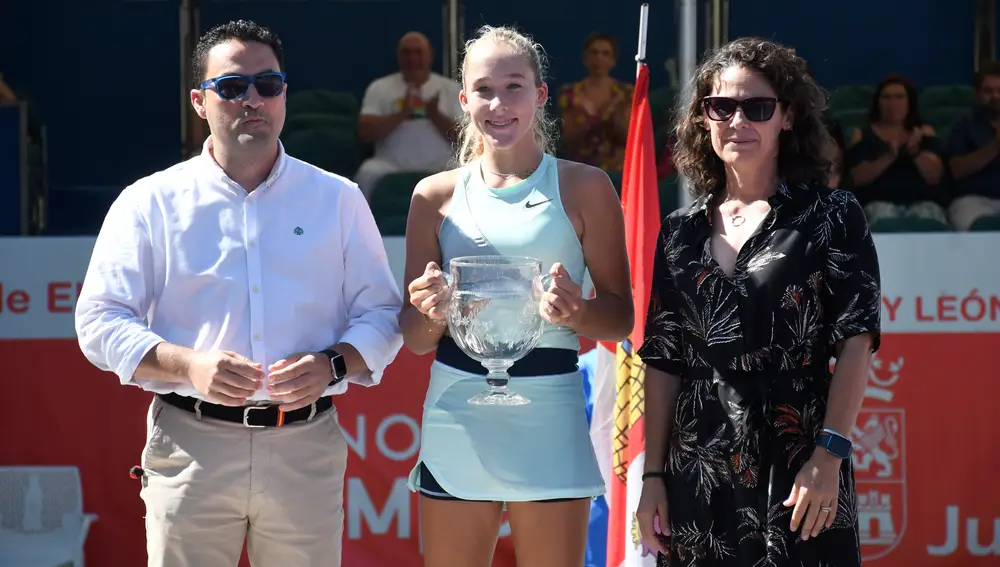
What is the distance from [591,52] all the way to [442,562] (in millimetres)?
3317

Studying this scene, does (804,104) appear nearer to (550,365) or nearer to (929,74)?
(550,365)

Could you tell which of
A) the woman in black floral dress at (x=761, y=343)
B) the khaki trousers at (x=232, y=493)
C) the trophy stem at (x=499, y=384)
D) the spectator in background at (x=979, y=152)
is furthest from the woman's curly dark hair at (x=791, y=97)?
the spectator in background at (x=979, y=152)

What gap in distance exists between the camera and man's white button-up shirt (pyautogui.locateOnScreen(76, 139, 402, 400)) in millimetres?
2461

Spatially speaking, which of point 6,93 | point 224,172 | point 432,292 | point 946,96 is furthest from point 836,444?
point 6,93

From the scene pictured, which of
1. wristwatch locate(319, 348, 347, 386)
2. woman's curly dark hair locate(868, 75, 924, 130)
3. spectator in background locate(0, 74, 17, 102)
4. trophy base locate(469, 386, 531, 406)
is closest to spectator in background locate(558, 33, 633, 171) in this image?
woman's curly dark hair locate(868, 75, 924, 130)

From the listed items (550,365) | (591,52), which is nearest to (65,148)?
(591,52)

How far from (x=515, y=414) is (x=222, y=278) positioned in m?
0.70

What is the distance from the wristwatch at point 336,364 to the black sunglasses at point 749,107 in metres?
0.94

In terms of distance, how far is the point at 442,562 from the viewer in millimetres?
2506

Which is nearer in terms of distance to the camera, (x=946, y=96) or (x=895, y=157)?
(x=895, y=157)

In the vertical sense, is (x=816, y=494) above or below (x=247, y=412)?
below

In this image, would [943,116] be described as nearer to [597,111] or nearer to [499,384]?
[597,111]

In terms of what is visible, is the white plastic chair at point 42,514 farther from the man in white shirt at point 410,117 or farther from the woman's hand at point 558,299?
the woman's hand at point 558,299

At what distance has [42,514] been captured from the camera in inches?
177
